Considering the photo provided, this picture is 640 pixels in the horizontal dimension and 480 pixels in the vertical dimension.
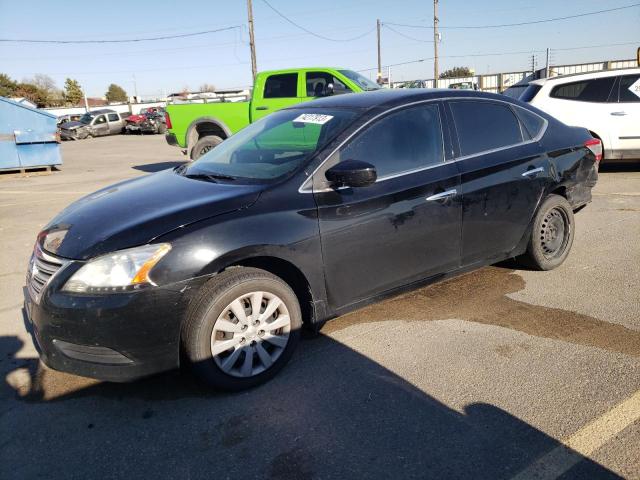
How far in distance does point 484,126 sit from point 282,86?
7.08 metres

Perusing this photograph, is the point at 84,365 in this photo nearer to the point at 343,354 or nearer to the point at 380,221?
the point at 343,354

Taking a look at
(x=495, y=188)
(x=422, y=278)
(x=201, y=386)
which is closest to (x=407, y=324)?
(x=422, y=278)

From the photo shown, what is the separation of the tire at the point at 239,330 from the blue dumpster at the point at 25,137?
1314cm

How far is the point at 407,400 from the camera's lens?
2832mm

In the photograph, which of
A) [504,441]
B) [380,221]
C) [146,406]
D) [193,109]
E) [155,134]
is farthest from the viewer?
A: [155,134]

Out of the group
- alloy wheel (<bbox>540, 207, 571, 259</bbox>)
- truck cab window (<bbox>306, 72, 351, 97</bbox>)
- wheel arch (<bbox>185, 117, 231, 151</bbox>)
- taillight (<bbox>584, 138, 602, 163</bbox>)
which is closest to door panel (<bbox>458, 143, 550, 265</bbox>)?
alloy wheel (<bbox>540, 207, 571, 259</bbox>)

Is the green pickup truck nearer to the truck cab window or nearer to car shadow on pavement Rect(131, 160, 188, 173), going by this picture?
A: the truck cab window

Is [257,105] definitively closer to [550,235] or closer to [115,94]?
[550,235]

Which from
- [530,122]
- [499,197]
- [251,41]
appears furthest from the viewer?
[251,41]

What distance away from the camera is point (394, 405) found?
9.14ft

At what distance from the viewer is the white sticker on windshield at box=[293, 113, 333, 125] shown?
370 centimetres

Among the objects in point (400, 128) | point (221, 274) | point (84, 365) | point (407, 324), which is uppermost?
point (400, 128)

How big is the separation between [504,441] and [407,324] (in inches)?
54.5

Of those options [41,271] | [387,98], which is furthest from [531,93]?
[41,271]
